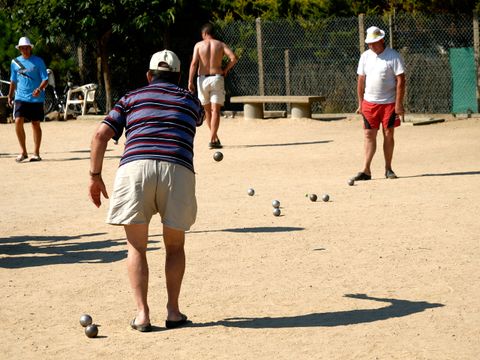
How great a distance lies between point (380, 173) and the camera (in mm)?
14125

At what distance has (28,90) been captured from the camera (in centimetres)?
1678

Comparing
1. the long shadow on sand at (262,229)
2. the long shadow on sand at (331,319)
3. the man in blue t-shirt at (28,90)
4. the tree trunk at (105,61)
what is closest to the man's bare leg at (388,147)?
the long shadow on sand at (262,229)

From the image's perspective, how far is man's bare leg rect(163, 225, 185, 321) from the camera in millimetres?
6883

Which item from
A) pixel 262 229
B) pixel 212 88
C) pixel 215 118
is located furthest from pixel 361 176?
pixel 212 88

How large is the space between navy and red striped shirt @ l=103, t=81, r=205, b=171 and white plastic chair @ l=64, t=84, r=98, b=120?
18448 mm

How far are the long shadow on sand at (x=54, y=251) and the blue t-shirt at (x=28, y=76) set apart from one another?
6701 millimetres

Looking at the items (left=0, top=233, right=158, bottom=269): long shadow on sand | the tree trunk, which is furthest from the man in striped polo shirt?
the tree trunk

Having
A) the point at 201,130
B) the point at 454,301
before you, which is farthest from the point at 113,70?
the point at 454,301

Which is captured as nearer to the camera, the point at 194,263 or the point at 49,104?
the point at 194,263

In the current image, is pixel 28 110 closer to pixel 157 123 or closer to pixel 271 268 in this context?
pixel 271 268

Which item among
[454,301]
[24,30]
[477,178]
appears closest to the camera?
[454,301]

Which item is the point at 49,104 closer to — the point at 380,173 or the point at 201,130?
the point at 201,130

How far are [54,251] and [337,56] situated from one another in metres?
14.1

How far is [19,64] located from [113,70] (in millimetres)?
8902
